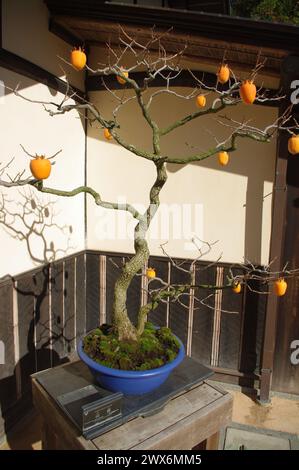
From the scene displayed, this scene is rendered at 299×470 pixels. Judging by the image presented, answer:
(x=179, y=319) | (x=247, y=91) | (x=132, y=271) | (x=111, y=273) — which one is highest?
(x=247, y=91)

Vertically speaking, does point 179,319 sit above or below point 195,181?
below

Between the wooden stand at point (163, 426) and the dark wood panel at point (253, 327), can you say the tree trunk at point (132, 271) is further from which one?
the dark wood panel at point (253, 327)

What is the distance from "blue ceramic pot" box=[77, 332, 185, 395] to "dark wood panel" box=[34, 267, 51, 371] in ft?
4.62

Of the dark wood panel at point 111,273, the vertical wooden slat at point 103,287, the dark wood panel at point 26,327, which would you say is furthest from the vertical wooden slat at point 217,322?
the dark wood panel at point 26,327

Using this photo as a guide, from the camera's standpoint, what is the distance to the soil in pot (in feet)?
5.70

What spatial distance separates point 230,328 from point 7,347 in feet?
7.55

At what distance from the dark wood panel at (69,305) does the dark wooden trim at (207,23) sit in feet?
7.77

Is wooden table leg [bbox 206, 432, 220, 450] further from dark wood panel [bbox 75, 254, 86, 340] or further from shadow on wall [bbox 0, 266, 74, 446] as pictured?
dark wood panel [bbox 75, 254, 86, 340]

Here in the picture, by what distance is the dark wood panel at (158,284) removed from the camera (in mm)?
3588

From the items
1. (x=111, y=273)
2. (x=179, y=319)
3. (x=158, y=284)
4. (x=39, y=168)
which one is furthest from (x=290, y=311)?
(x=39, y=168)

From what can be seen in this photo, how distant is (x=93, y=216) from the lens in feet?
12.4

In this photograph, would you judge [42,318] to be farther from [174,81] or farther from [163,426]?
[174,81]

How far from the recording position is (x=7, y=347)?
104 inches

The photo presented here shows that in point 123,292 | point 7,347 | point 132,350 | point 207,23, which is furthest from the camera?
point 7,347
